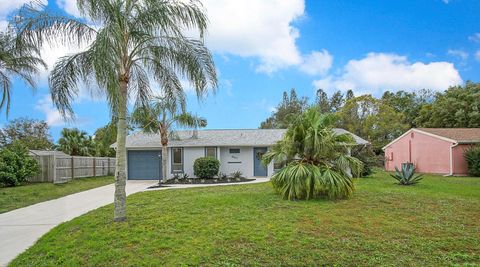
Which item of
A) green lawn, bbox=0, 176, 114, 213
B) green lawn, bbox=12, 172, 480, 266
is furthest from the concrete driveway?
green lawn, bbox=0, 176, 114, 213

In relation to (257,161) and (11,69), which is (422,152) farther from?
(11,69)

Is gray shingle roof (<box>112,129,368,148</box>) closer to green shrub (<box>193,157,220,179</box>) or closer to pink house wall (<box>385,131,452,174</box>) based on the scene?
green shrub (<box>193,157,220,179</box>)

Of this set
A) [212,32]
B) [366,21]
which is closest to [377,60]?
[366,21]

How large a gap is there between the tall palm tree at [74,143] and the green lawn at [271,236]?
21.1 metres

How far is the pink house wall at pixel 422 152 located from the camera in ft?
74.4

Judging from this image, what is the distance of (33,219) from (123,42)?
559cm

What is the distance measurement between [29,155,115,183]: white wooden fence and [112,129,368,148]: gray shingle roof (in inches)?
104

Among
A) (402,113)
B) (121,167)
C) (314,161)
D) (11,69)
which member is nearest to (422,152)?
(402,113)

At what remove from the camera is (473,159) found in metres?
20.6

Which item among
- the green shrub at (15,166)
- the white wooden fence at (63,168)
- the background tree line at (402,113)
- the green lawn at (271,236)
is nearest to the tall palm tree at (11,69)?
the green shrub at (15,166)

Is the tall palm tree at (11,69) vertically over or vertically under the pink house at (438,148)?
over

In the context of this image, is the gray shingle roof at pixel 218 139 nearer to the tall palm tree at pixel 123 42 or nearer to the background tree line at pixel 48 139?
the background tree line at pixel 48 139

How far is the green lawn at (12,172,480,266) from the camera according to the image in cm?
502

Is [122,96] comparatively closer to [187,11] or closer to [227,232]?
[187,11]
